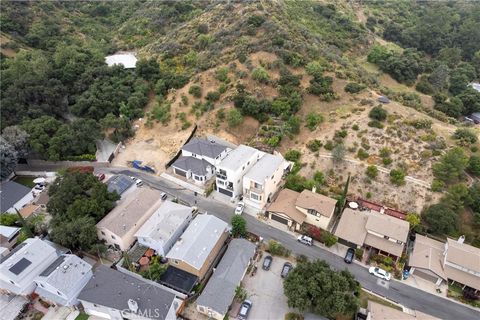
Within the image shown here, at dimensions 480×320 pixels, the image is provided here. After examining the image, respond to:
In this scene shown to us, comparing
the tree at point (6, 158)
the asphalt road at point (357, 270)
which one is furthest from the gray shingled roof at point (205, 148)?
the tree at point (6, 158)

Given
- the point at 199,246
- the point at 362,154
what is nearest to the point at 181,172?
the point at 199,246

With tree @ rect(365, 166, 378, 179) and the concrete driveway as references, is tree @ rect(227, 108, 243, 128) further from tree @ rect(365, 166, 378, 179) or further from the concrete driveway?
the concrete driveway

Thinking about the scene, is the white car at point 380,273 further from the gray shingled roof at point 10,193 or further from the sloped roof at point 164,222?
the gray shingled roof at point 10,193

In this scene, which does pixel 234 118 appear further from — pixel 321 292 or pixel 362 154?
pixel 321 292

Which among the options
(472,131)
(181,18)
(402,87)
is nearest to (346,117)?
(472,131)

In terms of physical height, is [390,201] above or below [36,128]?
above

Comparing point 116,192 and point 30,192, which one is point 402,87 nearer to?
point 116,192
